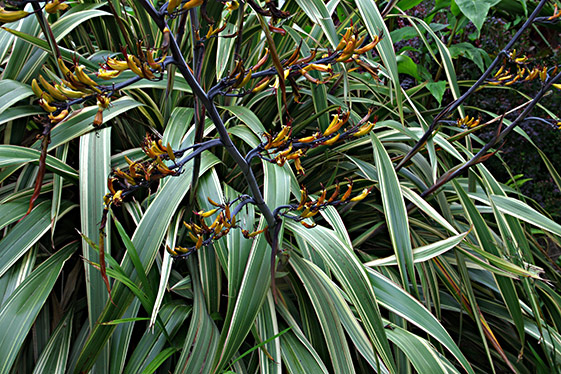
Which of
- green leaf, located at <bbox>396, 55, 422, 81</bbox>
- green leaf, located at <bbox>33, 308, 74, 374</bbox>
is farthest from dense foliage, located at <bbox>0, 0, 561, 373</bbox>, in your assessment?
green leaf, located at <bbox>396, 55, 422, 81</bbox>

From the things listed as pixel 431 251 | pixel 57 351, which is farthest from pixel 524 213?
pixel 57 351

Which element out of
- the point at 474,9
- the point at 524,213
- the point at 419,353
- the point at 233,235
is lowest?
the point at 419,353

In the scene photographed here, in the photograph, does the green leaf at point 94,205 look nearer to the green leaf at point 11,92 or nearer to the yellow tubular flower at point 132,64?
the green leaf at point 11,92

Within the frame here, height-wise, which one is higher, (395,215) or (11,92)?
(11,92)

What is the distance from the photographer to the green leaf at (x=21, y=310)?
67 cm

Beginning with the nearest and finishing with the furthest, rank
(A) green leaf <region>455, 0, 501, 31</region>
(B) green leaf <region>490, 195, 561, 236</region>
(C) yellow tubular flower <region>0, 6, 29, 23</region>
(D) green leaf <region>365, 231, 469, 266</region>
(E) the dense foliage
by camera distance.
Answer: (C) yellow tubular flower <region>0, 6, 29, 23</region>, (E) the dense foliage, (D) green leaf <region>365, 231, 469, 266</region>, (B) green leaf <region>490, 195, 561, 236</region>, (A) green leaf <region>455, 0, 501, 31</region>

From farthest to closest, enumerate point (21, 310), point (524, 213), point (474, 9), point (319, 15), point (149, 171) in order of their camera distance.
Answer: point (474, 9) → point (524, 213) → point (319, 15) → point (21, 310) → point (149, 171)

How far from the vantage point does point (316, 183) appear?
1.17m

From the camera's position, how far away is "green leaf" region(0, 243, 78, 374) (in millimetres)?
671

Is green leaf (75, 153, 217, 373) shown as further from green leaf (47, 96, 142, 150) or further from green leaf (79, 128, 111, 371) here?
green leaf (47, 96, 142, 150)

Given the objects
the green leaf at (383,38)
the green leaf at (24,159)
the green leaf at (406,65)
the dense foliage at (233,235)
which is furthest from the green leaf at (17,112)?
the green leaf at (406,65)

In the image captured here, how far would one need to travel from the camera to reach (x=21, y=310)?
2.32 feet

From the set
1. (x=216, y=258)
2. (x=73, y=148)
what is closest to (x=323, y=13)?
(x=216, y=258)

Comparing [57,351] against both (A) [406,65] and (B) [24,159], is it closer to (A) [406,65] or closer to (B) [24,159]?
(B) [24,159]
